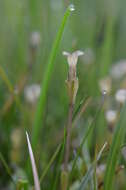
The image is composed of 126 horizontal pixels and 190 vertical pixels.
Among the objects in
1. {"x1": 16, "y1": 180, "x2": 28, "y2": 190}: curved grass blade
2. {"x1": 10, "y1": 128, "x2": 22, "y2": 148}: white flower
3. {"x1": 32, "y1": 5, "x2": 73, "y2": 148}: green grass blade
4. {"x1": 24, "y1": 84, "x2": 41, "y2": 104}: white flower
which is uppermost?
{"x1": 32, "y1": 5, "x2": 73, "y2": 148}: green grass blade

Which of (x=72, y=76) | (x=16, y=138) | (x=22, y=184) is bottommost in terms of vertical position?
(x=16, y=138)

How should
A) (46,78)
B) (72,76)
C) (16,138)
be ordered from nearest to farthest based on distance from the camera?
(72,76) < (46,78) < (16,138)

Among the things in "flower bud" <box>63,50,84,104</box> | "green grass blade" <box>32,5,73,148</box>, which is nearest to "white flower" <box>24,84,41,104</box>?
"green grass blade" <box>32,5,73,148</box>

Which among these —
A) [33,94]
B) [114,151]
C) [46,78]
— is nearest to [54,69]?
[33,94]

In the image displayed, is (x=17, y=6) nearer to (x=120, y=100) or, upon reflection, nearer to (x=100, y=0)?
(x=100, y=0)

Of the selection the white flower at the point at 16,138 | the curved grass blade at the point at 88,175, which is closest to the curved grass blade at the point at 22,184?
the curved grass blade at the point at 88,175

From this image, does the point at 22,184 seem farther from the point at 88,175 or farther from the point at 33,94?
the point at 33,94

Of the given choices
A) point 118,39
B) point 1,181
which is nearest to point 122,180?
point 1,181

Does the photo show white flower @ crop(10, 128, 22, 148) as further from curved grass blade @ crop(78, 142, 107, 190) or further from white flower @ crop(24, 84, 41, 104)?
curved grass blade @ crop(78, 142, 107, 190)

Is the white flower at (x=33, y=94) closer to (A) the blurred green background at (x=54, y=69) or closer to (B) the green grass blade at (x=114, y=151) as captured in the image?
(A) the blurred green background at (x=54, y=69)
